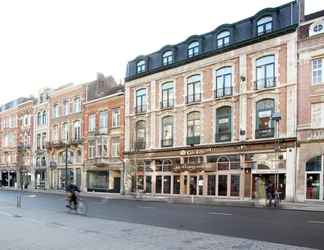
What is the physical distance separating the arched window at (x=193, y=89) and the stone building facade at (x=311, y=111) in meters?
9.74

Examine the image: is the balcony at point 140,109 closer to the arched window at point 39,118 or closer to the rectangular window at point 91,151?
the rectangular window at point 91,151

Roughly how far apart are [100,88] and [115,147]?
382 inches

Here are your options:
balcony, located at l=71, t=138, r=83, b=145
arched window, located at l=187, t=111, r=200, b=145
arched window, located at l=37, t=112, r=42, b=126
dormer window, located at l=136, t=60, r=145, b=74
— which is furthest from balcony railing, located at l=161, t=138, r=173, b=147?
arched window, located at l=37, t=112, r=42, b=126

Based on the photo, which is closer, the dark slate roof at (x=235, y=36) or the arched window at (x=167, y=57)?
the dark slate roof at (x=235, y=36)

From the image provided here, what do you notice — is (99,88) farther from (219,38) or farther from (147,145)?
(219,38)

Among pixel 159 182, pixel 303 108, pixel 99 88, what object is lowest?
pixel 159 182

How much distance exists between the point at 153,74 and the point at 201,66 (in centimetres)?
639

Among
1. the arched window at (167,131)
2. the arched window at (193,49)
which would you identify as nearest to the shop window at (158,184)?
the arched window at (167,131)

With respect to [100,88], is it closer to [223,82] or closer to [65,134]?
[65,134]

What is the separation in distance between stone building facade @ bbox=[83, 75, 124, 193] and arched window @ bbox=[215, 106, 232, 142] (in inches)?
510

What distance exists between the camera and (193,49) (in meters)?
37.0

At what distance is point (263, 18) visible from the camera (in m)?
31.6

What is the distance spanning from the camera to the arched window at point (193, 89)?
36247 mm

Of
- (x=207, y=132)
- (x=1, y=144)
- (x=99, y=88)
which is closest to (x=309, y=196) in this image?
(x=207, y=132)
